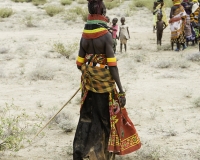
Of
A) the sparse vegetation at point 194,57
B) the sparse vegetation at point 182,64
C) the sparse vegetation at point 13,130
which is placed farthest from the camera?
the sparse vegetation at point 194,57

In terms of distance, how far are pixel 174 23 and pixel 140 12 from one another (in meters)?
10.8

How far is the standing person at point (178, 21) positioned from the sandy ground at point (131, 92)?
458 mm

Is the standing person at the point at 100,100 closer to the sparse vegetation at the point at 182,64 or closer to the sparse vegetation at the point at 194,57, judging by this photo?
the sparse vegetation at the point at 182,64

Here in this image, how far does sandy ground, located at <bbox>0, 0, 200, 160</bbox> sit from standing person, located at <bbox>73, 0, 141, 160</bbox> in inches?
25.8

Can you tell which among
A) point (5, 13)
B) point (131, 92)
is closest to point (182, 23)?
point (131, 92)

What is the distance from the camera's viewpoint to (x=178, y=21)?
40.6 ft

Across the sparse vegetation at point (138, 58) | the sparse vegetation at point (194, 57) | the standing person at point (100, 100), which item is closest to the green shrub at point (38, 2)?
the sparse vegetation at point (138, 58)

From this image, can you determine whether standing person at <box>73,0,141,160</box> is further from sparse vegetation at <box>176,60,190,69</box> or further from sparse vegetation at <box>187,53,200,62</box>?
sparse vegetation at <box>187,53,200,62</box>

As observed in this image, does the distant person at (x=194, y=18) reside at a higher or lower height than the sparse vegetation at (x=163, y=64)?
higher

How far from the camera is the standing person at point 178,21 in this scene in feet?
39.9

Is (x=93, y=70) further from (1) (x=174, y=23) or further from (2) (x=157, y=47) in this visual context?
(2) (x=157, y=47)

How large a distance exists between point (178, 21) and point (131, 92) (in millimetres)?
4834

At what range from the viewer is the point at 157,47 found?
44.7 ft

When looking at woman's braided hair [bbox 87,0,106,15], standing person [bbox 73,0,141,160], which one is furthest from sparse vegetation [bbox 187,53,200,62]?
woman's braided hair [bbox 87,0,106,15]
